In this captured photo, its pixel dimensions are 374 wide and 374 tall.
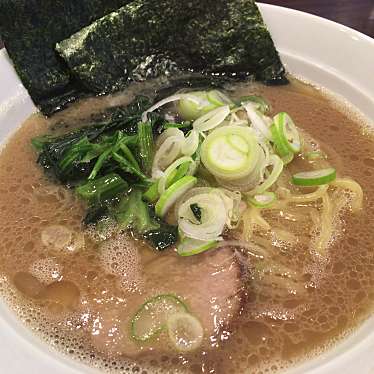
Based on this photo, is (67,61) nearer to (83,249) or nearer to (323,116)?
(83,249)

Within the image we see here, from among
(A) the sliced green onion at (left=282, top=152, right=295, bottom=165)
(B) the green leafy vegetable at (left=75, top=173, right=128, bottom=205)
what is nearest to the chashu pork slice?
(B) the green leafy vegetable at (left=75, top=173, right=128, bottom=205)

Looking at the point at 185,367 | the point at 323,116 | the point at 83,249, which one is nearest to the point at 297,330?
the point at 185,367

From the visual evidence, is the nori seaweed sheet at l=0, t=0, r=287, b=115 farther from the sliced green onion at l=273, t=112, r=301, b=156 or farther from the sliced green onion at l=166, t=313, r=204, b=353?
the sliced green onion at l=166, t=313, r=204, b=353

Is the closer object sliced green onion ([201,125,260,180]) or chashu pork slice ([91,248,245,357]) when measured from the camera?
chashu pork slice ([91,248,245,357])

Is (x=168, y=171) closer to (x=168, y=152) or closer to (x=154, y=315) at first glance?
(x=168, y=152)

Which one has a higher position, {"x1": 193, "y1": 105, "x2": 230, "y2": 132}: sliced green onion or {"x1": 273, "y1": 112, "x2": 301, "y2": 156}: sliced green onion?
{"x1": 193, "y1": 105, "x2": 230, "y2": 132}: sliced green onion

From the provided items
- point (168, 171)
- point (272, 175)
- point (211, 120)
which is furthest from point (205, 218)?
point (211, 120)
